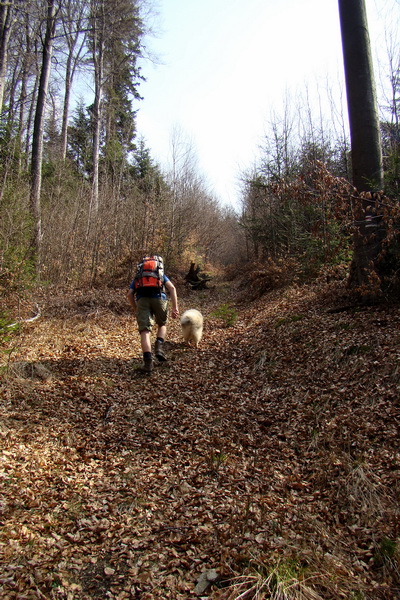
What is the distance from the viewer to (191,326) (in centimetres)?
697

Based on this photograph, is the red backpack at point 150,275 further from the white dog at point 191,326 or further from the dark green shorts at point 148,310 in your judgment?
the white dog at point 191,326

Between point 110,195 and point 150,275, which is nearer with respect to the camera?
point 150,275

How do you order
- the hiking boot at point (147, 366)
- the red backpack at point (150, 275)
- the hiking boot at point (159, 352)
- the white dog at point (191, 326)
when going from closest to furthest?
the hiking boot at point (147, 366) < the red backpack at point (150, 275) < the hiking boot at point (159, 352) < the white dog at point (191, 326)

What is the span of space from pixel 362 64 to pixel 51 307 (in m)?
8.86

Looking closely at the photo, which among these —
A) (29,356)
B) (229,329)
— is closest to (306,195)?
(229,329)

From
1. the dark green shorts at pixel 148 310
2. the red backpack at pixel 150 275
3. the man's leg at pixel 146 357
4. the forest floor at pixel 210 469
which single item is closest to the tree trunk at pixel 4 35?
the red backpack at pixel 150 275

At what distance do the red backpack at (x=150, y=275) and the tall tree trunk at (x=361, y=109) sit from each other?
3714 mm

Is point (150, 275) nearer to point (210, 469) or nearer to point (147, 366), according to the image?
point (147, 366)

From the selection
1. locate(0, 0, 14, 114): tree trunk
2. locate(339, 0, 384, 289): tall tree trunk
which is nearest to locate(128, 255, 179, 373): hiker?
locate(339, 0, 384, 289): tall tree trunk

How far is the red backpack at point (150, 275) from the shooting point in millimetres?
6051

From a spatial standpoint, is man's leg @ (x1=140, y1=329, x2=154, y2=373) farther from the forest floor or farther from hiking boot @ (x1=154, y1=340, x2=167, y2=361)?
hiking boot @ (x1=154, y1=340, x2=167, y2=361)

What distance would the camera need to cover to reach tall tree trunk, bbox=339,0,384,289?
656 cm

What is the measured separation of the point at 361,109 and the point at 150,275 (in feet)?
16.7

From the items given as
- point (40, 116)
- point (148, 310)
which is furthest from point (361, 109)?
point (40, 116)
